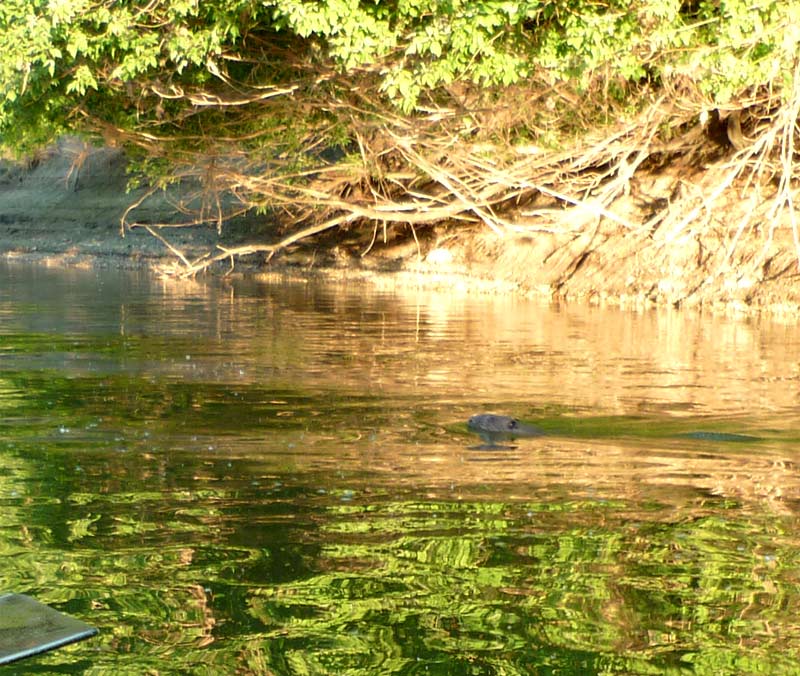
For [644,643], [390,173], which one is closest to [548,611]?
Result: [644,643]

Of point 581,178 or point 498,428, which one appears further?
point 581,178

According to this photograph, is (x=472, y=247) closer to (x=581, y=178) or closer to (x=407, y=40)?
(x=581, y=178)

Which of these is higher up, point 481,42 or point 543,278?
point 481,42

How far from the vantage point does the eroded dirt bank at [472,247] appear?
869 inches

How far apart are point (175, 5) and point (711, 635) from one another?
10793mm

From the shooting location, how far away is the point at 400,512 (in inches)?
288

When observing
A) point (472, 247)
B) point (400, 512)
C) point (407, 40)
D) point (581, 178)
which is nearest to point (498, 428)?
point (400, 512)

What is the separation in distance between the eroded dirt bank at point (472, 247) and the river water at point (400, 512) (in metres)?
7.73

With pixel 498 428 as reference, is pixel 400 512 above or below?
below

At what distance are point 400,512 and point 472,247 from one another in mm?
20394

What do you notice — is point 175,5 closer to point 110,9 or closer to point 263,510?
point 110,9

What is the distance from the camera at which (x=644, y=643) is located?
539 cm

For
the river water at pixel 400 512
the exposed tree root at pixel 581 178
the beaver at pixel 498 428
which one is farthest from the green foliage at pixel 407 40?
the beaver at pixel 498 428

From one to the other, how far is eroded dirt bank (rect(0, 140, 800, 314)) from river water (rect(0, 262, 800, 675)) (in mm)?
7726
